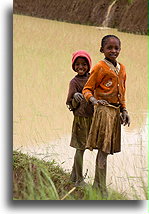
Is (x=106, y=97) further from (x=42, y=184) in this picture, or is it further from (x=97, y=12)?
(x=97, y=12)

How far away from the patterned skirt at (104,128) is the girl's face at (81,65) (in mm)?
193

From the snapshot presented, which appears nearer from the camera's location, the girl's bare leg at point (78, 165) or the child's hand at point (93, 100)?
the child's hand at point (93, 100)

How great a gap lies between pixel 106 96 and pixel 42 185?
0.43m

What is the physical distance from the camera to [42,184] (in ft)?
5.83

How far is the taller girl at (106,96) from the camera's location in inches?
68.8

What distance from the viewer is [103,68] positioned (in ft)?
5.74

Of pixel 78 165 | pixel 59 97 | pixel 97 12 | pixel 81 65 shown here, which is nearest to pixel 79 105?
pixel 81 65

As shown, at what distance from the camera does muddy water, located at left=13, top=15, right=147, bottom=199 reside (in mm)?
2326

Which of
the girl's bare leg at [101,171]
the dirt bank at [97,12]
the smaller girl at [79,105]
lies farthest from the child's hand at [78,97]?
the dirt bank at [97,12]

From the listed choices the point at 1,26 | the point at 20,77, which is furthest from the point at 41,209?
the point at 20,77

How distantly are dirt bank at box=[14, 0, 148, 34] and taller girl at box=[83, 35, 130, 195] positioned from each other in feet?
9.88

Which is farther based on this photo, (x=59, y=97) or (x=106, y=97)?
(x=59, y=97)

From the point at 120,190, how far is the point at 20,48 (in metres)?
2.90

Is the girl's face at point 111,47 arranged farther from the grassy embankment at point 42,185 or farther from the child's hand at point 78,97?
the grassy embankment at point 42,185
